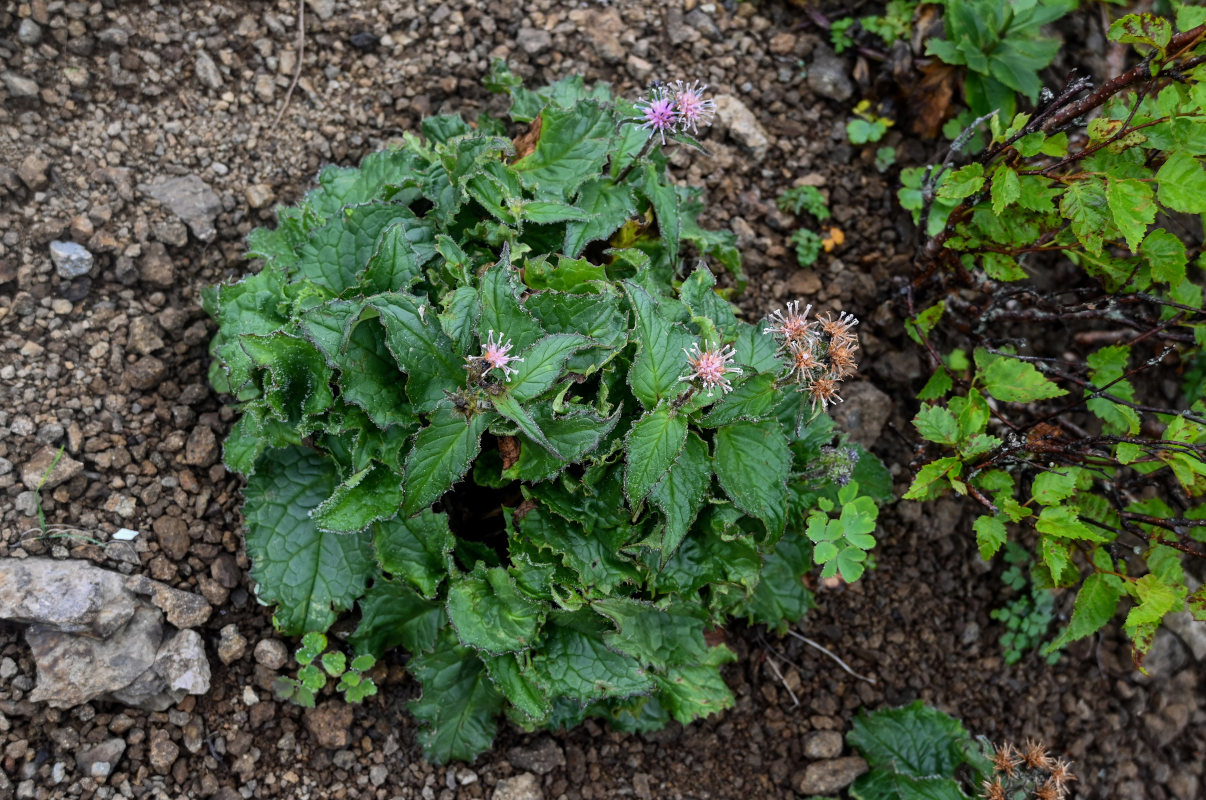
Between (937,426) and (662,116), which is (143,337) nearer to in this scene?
(662,116)

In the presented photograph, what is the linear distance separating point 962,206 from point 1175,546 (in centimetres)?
134

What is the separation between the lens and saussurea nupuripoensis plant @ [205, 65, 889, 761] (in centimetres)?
251

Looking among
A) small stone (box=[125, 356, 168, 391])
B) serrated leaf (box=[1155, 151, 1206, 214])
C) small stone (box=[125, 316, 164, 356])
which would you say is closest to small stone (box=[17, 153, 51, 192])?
small stone (box=[125, 316, 164, 356])

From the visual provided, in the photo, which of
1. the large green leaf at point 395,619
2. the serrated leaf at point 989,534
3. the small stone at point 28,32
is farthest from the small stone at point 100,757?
the serrated leaf at point 989,534

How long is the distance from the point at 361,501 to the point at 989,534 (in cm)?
203

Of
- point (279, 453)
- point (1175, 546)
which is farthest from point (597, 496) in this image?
point (1175, 546)

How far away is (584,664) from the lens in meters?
2.86

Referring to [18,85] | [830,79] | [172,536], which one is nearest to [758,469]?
[172,536]

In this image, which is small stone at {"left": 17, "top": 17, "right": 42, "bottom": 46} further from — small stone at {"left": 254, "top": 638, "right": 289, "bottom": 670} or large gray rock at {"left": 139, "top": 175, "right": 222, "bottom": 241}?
small stone at {"left": 254, "top": 638, "right": 289, "bottom": 670}

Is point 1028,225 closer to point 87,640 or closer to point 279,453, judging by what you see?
point 279,453

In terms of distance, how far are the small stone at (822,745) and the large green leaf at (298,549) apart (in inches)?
71.0

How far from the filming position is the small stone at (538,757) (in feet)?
10.5

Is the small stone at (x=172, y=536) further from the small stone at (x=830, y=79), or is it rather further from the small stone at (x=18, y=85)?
the small stone at (x=830, y=79)

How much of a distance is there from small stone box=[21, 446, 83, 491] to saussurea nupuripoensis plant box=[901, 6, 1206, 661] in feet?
9.35
